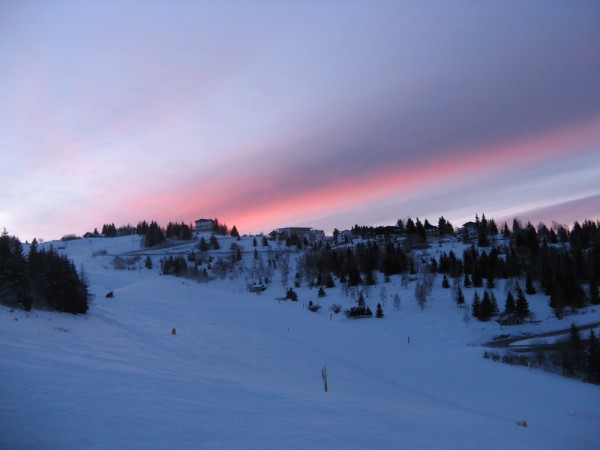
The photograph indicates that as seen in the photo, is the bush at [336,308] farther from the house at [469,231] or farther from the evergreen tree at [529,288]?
the house at [469,231]

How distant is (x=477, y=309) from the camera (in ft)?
169

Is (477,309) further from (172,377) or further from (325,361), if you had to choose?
(172,377)

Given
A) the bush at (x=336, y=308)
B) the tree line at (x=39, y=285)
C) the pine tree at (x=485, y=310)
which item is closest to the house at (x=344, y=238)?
the bush at (x=336, y=308)

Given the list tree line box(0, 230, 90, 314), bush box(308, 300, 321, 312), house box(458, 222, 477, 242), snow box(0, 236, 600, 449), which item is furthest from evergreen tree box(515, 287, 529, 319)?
house box(458, 222, 477, 242)

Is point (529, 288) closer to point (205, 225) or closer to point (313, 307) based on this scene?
point (313, 307)

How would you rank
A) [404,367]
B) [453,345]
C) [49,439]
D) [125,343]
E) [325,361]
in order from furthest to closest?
[453,345], [404,367], [325,361], [125,343], [49,439]

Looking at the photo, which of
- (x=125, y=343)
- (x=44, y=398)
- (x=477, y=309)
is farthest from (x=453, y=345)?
(x=44, y=398)

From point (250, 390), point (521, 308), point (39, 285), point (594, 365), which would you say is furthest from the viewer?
point (521, 308)

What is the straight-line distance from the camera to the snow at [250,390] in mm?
7777

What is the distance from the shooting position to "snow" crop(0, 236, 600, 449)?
306 inches

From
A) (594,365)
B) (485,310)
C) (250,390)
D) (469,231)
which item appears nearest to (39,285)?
(250,390)

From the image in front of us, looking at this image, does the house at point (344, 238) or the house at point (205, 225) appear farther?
the house at point (205, 225)

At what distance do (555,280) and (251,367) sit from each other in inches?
2166

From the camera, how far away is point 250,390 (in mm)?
13195
